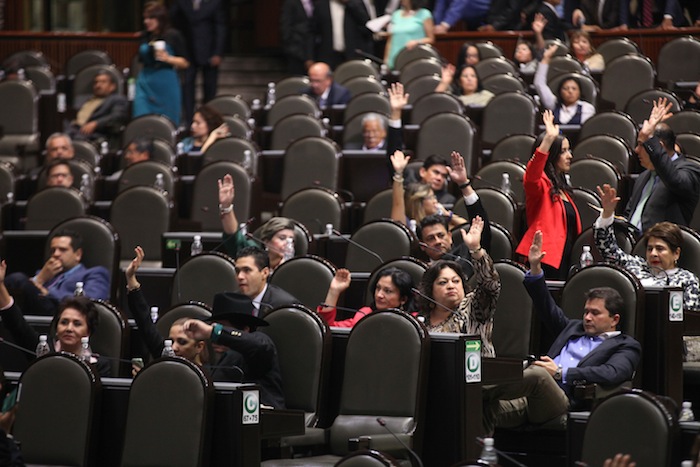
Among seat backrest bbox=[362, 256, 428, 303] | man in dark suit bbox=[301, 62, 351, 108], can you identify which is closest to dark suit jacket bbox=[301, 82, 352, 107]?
man in dark suit bbox=[301, 62, 351, 108]

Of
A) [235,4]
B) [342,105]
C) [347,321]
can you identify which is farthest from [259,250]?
[235,4]

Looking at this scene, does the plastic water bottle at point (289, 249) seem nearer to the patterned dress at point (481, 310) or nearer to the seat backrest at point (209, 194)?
the patterned dress at point (481, 310)

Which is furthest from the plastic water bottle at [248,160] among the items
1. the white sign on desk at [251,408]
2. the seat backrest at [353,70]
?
the white sign on desk at [251,408]

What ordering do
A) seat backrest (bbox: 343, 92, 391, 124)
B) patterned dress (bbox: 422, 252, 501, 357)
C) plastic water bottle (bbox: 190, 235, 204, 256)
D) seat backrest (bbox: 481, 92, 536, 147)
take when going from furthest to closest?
seat backrest (bbox: 343, 92, 391, 124)
seat backrest (bbox: 481, 92, 536, 147)
plastic water bottle (bbox: 190, 235, 204, 256)
patterned dress (bbox: 422, 252, 501, 357)

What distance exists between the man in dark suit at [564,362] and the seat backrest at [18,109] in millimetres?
4716

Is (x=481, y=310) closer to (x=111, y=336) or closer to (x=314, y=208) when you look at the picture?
(x=111, y=336)

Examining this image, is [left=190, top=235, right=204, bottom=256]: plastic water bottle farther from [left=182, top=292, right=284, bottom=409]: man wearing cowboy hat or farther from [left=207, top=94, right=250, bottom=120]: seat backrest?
[left=207, top=94, right=250, bottom=120]: seat backrest

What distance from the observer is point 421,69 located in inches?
324

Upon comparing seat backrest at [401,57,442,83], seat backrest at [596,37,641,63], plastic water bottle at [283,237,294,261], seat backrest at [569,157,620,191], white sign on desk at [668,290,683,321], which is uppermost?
seat backrest at [596,37,641,63]

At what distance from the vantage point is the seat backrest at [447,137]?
667cm

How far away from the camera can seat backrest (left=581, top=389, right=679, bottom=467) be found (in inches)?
133

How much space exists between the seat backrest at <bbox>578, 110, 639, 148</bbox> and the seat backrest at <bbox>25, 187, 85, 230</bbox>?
7.71 ft

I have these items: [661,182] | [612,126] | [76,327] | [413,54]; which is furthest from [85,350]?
[413,54]

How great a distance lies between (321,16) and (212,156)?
2.21 metres
